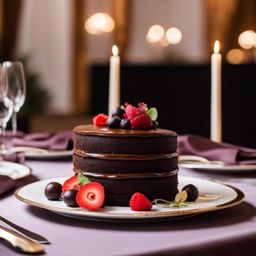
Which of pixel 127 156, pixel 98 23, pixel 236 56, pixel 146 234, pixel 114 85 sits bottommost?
pixel 146 234

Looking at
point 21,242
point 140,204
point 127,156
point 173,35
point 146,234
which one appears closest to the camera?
point 21,242

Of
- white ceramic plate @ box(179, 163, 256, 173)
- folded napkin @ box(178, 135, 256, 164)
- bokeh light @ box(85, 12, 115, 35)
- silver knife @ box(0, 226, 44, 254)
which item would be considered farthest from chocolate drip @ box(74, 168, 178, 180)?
bokeh light @ box(85, 12, 115, 35)

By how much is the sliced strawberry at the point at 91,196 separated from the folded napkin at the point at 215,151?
69cm

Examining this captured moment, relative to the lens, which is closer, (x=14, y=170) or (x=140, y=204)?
(x=140, y=204)

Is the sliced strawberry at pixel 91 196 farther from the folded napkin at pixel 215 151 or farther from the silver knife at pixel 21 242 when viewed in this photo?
the folded napkin at pixel 215 151

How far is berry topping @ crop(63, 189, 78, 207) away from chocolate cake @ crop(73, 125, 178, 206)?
3.7 inches

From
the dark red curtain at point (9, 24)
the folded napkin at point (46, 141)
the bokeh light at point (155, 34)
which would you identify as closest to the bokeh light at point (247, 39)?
the bokeh light at point (155, 34)

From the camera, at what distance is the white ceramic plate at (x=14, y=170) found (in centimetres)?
171

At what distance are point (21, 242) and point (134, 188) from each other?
372mm

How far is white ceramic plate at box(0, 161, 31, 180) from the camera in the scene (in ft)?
5.62

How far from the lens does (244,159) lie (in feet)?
6.27

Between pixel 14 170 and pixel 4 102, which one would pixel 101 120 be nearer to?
pixel 14 170

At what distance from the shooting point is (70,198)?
1.28 metres

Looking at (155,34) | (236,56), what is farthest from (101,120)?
(155,34)
